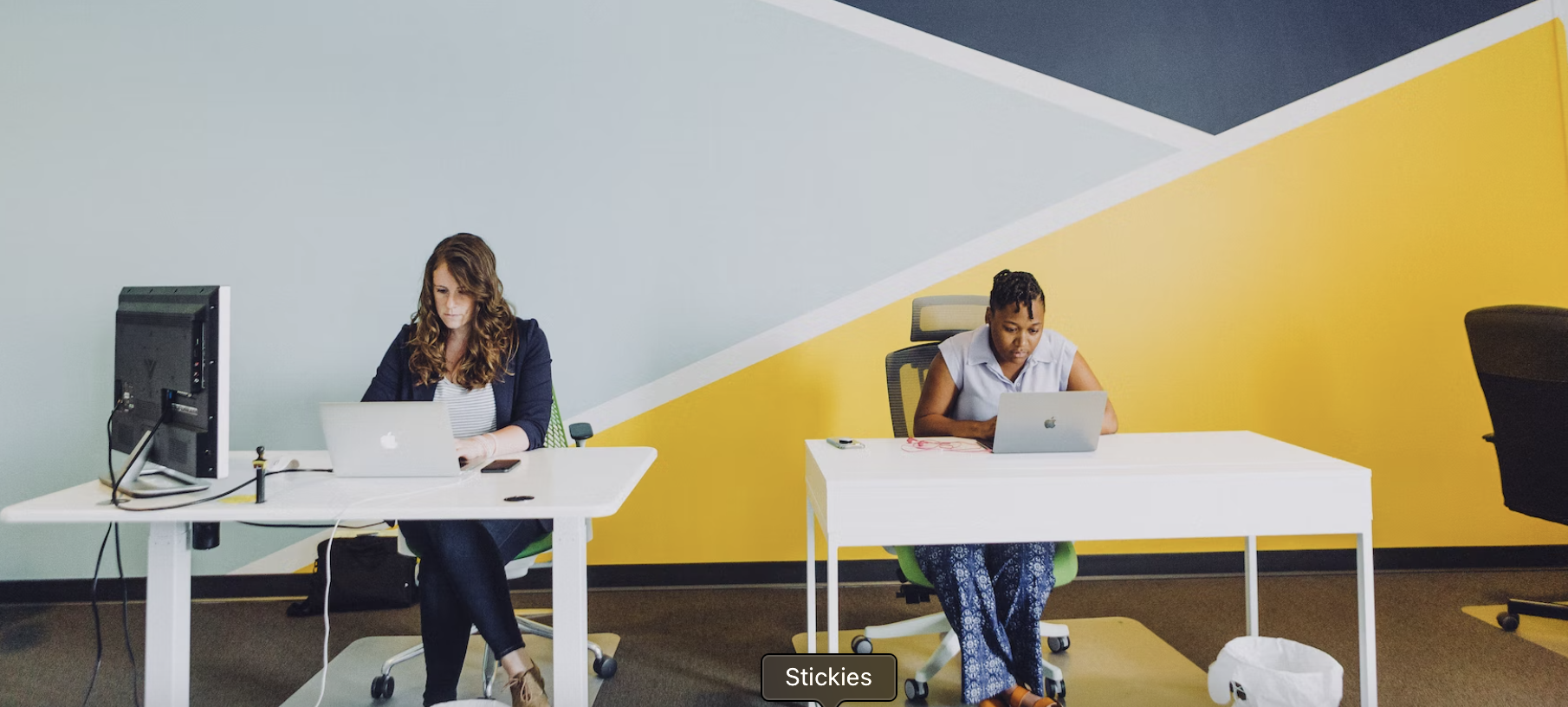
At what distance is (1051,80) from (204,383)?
2.84 meters

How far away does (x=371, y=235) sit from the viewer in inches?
122

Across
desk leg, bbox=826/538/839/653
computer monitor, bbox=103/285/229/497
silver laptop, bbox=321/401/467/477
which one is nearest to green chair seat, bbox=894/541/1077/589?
desk leg, bbox=826/538/839/653

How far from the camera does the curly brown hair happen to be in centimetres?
215

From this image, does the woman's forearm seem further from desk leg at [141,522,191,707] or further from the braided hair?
the braided hair

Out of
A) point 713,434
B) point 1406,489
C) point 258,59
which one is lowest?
point 1406,489

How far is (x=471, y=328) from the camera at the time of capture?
2.22m

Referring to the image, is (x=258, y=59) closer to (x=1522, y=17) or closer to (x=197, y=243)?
(x=197, y=243)

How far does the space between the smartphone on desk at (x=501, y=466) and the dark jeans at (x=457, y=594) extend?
123mm

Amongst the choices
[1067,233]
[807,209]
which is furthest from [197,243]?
[1067,233]

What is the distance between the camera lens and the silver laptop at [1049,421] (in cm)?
191

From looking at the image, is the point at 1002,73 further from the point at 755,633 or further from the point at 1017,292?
the point at 755,633

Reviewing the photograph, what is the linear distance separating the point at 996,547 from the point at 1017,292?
2.19ft

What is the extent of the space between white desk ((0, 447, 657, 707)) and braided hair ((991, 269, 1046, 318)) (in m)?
1.09

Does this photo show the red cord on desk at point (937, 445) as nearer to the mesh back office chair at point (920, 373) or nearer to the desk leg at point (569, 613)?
the mesh back office chair at point (920, 373)
